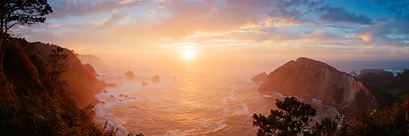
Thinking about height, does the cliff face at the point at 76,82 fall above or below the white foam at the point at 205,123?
above

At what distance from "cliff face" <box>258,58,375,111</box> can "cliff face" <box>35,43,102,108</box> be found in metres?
68.1

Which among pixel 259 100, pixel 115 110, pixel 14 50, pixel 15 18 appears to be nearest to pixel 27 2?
pixel 15 18

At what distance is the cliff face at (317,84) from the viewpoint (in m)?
44.9

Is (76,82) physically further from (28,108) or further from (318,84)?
(318,84)

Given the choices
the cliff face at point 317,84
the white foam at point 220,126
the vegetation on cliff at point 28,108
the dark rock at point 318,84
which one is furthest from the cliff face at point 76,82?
the cliff face at point 317,84

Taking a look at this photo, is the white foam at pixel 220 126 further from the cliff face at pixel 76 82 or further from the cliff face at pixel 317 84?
the cliff face at pixel 76 82

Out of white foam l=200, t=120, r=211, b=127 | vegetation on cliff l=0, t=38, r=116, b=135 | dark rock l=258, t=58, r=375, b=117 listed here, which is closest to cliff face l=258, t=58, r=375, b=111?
dark rock l=258, t=58, r=375, b=117

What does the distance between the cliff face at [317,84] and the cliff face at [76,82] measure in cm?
6808

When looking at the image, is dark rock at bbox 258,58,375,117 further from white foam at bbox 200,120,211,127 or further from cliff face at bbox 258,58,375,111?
white foam at bbox 200,120,211,127

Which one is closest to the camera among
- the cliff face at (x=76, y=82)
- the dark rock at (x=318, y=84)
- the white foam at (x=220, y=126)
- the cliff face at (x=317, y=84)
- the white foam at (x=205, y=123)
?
the white foam at (x=220, y=126)

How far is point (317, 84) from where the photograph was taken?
187ft

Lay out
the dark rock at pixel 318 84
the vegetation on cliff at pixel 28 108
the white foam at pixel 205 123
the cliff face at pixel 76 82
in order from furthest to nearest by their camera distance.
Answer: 1. the dark rock at pixel 318 84
2. the cliff face at pixel 76 82
3. the white foam at pixel 205 123
4. the vegetation on cliff at pixel 28 108

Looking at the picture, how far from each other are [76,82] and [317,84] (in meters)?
81.8

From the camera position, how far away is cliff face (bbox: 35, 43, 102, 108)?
42188mm
